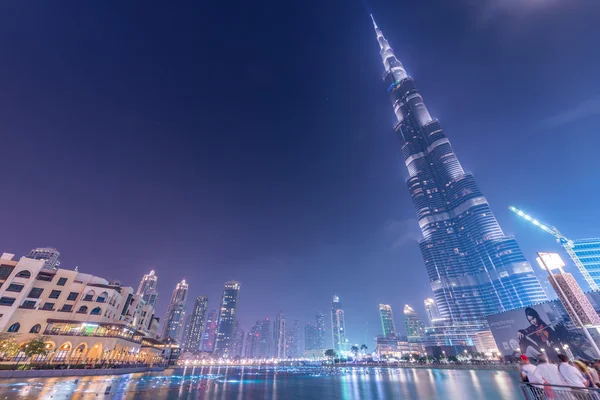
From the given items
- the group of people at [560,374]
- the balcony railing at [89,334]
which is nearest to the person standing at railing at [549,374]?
the group of people at [560,374]

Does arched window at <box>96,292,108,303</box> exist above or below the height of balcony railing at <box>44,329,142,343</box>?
above

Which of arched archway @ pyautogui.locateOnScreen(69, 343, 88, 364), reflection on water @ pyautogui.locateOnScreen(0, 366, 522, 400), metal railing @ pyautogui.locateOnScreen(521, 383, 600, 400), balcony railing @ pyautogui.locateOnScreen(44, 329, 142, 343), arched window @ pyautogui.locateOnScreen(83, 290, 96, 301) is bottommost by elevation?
reflection on water @ pyautogui.locateOnScreen(0, 366, 522, 400)

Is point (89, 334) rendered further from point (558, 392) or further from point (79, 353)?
point (558, 392)

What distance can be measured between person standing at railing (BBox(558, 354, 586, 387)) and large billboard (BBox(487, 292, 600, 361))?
10280cm

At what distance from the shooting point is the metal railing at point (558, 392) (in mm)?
7906

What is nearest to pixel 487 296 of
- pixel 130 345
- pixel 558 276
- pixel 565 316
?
pixel 565 316

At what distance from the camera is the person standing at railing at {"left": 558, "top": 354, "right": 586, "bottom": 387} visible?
8219mm

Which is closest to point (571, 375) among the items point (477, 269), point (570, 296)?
point (570, 296)

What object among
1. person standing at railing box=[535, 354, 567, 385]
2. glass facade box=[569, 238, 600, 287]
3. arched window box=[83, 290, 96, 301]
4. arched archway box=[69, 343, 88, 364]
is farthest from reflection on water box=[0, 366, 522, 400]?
glass facade box=[569, 238, 600, 287]

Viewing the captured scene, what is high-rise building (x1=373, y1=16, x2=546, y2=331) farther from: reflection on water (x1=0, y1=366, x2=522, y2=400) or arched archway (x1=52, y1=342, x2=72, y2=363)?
arched archway (x1=52, y1=342, x2=72, y2=363)

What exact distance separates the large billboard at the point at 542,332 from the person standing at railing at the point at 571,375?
337 feet

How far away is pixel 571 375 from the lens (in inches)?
329

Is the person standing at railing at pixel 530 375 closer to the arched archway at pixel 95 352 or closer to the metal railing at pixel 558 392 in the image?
the metal railing at pixel 558 392

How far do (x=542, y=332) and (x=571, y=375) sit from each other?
12197 centimetres
